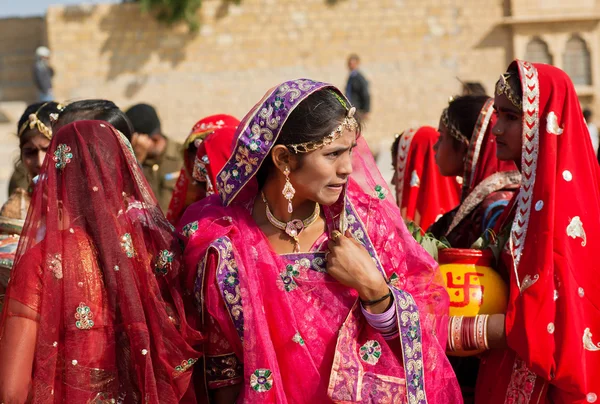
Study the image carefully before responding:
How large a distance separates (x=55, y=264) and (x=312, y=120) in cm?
94

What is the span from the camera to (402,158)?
19.0 feet

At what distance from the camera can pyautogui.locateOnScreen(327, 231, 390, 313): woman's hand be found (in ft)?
9.86

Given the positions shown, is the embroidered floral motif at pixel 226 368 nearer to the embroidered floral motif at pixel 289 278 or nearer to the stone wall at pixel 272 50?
the embroidered floral motif at pixel 289 278

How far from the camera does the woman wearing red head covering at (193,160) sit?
509 cm

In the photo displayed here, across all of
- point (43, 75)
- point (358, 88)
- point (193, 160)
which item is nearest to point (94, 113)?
point (193, 160)

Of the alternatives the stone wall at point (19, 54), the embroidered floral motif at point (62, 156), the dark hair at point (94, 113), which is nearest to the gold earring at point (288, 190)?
the embroidered floral motif at point (62, 156)

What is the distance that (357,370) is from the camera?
3.02 meters

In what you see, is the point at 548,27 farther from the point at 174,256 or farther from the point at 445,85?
the point at 174,256

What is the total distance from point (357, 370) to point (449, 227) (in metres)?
1.40

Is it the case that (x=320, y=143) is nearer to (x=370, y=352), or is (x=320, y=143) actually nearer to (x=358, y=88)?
(x=370, y=352)

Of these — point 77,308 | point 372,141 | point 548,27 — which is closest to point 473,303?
point 77,308

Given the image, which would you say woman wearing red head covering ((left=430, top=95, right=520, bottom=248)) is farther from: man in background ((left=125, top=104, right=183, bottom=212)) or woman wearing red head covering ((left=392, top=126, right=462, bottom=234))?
man in background ((left=125, top=104, right=183, bottom=212))

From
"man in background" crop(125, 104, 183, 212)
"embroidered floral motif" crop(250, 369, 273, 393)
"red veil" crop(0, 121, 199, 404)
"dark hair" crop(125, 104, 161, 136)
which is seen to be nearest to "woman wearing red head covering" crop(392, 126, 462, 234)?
"man in background" crop(125, 104, 183, 212)

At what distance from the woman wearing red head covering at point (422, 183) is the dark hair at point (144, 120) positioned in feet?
6.41
